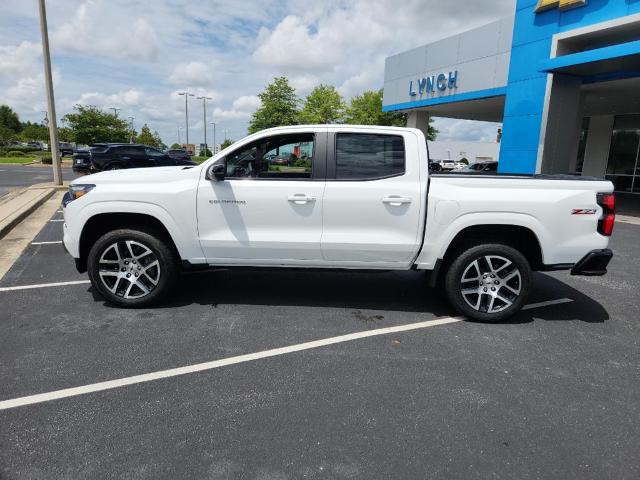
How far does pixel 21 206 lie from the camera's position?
1116 centimetres

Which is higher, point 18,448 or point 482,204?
point 482,204

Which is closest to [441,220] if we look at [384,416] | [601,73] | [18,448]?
[384,416]

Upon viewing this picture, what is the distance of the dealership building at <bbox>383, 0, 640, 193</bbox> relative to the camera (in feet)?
40.7

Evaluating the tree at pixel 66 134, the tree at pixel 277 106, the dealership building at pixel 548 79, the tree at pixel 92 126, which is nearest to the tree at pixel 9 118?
the tree at pixel 66 134

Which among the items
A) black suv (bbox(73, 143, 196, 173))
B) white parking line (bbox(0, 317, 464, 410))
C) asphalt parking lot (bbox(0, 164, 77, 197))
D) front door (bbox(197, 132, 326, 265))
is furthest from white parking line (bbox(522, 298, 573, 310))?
asphalt parking lot (bbox(0, 164, 77, 197))

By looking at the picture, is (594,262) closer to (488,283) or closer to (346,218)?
(488,283)

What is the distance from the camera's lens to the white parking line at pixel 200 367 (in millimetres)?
3010

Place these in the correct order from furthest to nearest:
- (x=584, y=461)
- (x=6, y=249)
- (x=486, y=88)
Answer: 1. (x=486, y=88)
2. (x=6, y=249)
3. (x=584, y=461)

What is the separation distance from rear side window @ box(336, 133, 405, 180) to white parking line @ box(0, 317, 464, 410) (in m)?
1.50

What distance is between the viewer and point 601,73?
519 inches

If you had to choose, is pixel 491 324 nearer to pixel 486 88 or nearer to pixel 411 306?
pixel 411 306

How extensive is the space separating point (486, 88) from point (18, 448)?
1989 centimetres

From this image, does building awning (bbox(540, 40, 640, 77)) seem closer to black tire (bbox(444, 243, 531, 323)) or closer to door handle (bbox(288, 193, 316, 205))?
black tire (bbox(444, 243, 531, 323))

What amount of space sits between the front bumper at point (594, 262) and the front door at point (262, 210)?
252 centimetres
